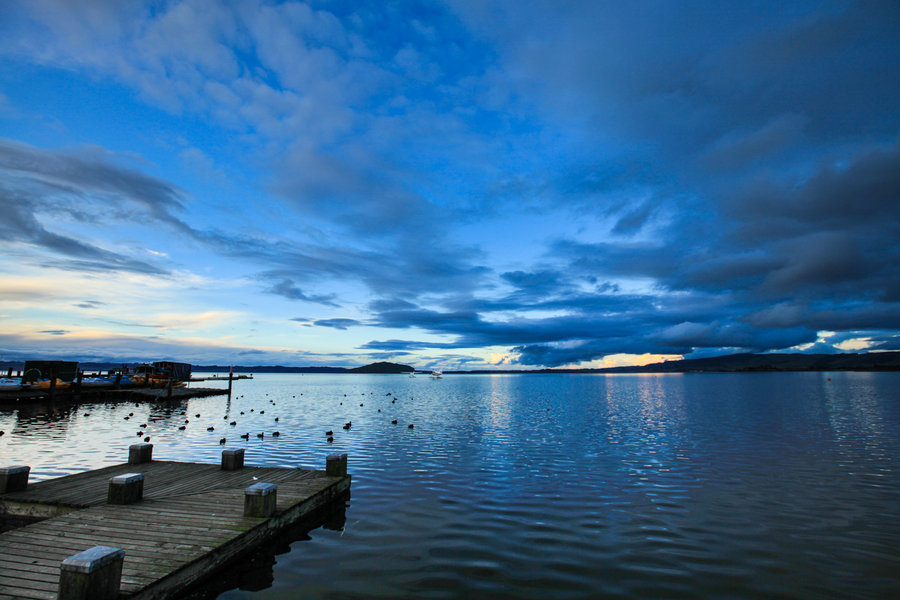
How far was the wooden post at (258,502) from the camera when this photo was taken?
1245 cm

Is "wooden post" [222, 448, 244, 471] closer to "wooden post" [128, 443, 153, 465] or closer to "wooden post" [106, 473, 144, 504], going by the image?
"wooden post" [128, 443, 153, 465]

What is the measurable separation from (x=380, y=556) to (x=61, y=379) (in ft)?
244

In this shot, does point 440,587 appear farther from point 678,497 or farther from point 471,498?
point 678,497

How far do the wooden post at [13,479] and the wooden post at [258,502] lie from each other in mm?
7600

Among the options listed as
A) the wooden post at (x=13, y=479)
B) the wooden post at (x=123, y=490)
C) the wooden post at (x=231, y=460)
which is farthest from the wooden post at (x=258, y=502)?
the wooden post at (x=13, y=479)

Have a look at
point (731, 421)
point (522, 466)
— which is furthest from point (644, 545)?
point (731, 421)

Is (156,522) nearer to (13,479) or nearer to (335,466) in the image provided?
(13,479)

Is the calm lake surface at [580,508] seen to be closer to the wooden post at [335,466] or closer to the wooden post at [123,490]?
the wooden post at [335,466]

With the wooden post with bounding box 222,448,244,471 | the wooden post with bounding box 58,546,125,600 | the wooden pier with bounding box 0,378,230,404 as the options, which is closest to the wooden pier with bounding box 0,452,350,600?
the wooden post with bounding box 58,546,125,600

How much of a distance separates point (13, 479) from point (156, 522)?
254 inches

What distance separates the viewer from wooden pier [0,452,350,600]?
8805mm

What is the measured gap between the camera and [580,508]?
16297mm

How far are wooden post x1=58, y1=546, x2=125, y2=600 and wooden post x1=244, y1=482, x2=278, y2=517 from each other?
15.9ft

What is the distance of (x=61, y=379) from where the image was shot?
63.6 meters
